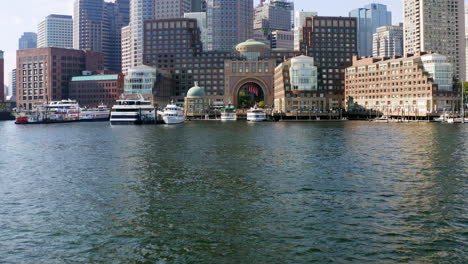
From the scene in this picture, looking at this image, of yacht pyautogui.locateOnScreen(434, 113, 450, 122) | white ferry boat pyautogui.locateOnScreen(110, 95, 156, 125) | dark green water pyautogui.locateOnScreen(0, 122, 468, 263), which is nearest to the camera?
dark green water pyautogui.locateOnScreen(0, 122, 468, 263)

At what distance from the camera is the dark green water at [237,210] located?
90.7 feet

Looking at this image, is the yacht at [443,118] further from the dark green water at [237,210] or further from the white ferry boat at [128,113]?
the dark green water at [237,210]

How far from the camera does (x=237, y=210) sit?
37156 millimetres

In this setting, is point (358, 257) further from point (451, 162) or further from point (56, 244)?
point (451, 162)

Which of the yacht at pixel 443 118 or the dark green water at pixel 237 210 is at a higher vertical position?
the yacht at pixel 443 118

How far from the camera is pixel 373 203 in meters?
38.6

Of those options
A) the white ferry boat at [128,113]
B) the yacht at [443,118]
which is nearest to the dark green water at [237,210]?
the white ferry boat at [128,113]

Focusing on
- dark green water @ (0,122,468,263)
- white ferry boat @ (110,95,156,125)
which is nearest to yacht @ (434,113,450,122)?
white ferry boat @ (110,95,156,125)

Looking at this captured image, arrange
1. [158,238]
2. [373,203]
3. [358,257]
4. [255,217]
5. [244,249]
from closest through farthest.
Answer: [358,257], [244,249], [158,238], [255,217], [373,203]

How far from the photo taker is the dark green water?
90.7 feet

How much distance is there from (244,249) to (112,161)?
4346 centimetres

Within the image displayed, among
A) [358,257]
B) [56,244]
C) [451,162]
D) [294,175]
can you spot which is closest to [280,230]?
[358,257]

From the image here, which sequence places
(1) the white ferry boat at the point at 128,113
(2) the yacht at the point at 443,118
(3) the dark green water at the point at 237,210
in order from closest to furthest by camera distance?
(3) the dark green water at the point at 237,210 → (2) the yacht at the point at 443,118 → (1) the white ferry boat at the point at 128,113

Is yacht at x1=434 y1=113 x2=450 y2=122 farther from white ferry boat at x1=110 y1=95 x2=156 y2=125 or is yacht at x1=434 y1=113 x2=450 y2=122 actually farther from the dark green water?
the dark green water
